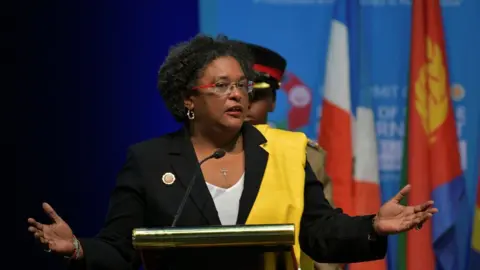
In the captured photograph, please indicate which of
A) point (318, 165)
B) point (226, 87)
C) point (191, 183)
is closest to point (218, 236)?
point (191, 183)

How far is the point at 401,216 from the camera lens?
6.70 feet

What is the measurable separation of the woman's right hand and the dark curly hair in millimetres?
577

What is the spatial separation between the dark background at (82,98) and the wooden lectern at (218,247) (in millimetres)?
1752

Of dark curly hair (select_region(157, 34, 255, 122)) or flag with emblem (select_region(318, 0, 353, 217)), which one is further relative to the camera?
flag with emblem (select_region(318, 0, 353, 217))

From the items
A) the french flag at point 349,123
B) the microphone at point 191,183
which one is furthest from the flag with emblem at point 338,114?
the microphone at point 191,183

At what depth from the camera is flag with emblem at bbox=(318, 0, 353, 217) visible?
3979 millimetres

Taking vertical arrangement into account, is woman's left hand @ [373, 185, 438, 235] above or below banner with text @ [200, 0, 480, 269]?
below

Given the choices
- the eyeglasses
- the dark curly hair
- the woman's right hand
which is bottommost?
the woman's right hand

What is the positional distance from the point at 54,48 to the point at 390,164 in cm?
161

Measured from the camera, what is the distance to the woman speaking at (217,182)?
2217 millimetres

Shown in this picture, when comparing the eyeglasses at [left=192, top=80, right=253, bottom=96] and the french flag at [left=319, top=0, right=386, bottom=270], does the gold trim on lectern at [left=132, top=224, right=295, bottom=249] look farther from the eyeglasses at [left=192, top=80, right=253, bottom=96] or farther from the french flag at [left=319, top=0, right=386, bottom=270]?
the french flag at [left=319, top=0, right=386, bottom=270]

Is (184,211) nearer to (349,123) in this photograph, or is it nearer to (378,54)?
(349,123)

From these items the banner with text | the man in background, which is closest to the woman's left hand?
the man in background

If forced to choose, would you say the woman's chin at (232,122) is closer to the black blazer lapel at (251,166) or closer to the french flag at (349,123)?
the black blazer lapel at (251,166)
